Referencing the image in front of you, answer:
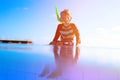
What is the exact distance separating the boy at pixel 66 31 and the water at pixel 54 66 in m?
Answer: 0.39

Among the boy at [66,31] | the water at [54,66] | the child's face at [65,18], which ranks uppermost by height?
the child's face at [65,18]

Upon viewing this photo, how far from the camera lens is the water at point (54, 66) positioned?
1157 mm

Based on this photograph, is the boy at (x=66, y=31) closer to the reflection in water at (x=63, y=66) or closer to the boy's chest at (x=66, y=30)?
the boy's chest at (x=66, y=30)

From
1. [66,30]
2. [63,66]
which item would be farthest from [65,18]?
[63,66]

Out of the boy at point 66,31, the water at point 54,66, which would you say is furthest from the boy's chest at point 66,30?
the water at point 54,66

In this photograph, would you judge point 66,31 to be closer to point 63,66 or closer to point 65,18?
point 65,18

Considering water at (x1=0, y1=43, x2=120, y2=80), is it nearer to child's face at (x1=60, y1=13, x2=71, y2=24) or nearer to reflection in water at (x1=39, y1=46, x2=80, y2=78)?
reflection in water at (x1=39, y1=46, x2=80, y2=78)

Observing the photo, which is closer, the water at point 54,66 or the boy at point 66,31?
the water at point 54,66

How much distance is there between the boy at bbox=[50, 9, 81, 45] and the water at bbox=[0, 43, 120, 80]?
39 centimetres

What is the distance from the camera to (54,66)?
1237 millimetres

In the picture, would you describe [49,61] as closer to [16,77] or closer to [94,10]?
[16,77]

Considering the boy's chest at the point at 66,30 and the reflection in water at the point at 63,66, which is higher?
the boy's chest at the point at 66,30

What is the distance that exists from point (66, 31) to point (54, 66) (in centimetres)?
68

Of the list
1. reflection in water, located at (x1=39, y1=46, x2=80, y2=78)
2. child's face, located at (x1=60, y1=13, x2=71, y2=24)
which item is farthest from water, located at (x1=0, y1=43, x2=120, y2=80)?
child's face, located at (x1=60, y1=13, x2=71, y2=24)
